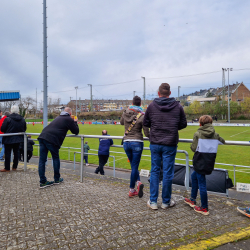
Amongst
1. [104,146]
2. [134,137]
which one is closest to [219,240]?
[134,137]

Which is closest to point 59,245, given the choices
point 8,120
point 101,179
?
point 101,179

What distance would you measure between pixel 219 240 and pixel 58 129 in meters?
3.36

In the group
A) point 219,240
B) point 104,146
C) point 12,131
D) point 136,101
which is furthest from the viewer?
point 104,146

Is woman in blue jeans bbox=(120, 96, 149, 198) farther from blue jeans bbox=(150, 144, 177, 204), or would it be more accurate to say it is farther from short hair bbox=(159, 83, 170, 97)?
short hair bbox=(159, 83, 170, 97)

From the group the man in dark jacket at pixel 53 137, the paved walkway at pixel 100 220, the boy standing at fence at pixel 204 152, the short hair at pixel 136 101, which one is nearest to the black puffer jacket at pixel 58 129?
the man in dark jacket at pixel 53 137

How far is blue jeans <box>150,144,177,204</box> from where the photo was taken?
3363mm

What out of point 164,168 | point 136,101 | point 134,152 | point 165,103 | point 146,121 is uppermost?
point 136,101

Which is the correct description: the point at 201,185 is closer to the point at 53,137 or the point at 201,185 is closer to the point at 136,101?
the point at 136,101

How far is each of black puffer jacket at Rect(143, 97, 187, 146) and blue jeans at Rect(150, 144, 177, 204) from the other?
0.10 metres

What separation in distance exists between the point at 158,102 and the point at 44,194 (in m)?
2.61

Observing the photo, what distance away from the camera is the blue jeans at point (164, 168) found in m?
3.36

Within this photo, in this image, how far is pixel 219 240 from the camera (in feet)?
8.29

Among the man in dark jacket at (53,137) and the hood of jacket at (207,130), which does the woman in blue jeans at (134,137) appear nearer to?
the hood of jacket at (207,130)

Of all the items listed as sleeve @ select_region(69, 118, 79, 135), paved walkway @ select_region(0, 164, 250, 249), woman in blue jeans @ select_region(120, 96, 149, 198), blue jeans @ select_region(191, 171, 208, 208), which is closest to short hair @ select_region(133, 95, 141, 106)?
woman in blue jeans @ select_region(120, 96, 149, 198)
